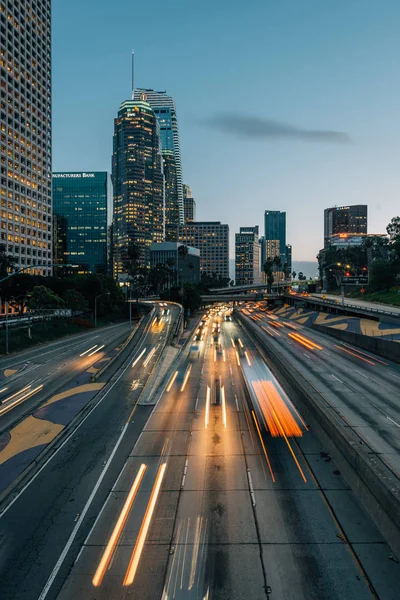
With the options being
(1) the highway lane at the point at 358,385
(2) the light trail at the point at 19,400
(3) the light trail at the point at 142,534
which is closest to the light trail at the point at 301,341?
(1) the highway lane at the point at 358,385

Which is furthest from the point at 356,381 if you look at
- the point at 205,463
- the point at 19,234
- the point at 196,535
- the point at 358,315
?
the point at 19,234

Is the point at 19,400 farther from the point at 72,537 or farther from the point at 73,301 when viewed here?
the point at 73,301

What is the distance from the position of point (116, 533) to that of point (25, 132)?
499ft

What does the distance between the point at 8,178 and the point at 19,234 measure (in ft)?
63.9

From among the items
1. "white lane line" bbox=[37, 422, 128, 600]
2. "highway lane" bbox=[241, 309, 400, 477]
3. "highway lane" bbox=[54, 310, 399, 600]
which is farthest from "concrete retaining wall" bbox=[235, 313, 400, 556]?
"white lane line" bbox=[37, 422, 128, 600]

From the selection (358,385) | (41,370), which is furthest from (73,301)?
(358,385)

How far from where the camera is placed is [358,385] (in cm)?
3153

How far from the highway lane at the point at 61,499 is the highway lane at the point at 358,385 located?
1398 cm

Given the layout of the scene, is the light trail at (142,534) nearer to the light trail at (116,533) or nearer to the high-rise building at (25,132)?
the light trail at (116,533)

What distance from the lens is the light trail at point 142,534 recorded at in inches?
443

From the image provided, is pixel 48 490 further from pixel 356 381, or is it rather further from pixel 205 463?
pixel 356 381

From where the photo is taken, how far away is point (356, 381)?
3297 centimetres

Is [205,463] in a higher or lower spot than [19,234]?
lower

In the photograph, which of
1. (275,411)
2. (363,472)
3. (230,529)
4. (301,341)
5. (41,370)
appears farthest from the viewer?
(301,341)
